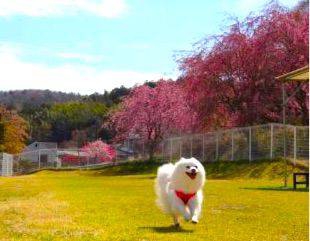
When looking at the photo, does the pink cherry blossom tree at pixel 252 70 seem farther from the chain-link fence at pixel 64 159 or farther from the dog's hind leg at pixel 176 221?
the dog's hind leg at pixel 176 221

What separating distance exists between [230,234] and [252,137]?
82.2 feet

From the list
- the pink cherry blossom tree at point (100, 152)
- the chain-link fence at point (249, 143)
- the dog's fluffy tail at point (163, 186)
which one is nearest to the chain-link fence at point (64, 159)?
the pink cherry blossom tree at point (100, 152)

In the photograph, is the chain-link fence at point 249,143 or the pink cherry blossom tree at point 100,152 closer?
the chain-link fence at point 249,143

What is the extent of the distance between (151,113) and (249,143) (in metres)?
18.4

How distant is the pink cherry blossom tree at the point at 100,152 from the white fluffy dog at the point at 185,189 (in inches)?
2084

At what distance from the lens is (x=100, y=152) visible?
66.5 m

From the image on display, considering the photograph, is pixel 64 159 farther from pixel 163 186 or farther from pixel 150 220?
pixel 163 186

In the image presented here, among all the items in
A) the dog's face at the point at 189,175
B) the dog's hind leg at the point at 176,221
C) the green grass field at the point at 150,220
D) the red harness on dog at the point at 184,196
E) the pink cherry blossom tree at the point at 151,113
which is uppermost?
the pink cherry blossom tree at the point at 151,113

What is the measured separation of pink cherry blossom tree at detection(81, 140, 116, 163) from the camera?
212 ft

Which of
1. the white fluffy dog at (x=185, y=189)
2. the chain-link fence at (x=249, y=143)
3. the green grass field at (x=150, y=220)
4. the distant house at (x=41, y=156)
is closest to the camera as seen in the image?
the green grass field at (x=150, y=220)

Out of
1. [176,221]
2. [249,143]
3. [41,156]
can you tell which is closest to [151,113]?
[249,143]

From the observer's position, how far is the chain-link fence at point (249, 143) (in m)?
30.6

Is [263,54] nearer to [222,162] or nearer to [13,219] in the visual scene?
[222,162]

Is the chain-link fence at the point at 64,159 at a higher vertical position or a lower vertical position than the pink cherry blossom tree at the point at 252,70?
lower
